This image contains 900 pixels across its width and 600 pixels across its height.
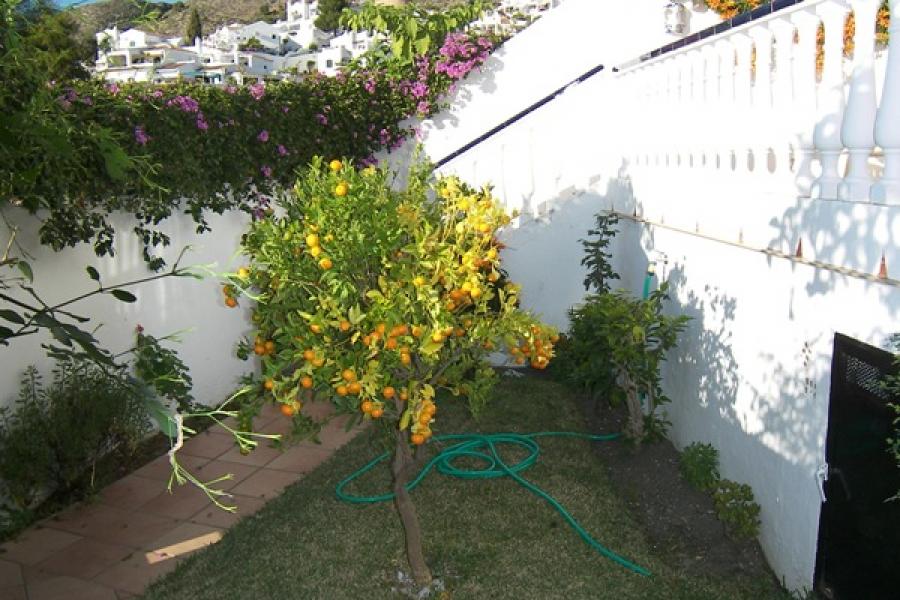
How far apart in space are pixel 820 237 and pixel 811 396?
732mm

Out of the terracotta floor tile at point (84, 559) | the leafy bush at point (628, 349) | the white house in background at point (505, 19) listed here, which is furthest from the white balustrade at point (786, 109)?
the terracotta floor tile at point (84, 559)

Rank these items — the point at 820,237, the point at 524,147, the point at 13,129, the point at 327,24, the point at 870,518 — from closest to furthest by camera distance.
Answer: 1. the point at 13,129
2. the point at 870,518
3. the point at 820,237
4. the point at 524,147
5. the point at 327,24

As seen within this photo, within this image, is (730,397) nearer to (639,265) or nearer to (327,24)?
(639,265)

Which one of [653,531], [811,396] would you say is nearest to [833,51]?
[811,396]

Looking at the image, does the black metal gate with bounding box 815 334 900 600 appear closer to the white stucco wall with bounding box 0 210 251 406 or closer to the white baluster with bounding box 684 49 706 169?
the white baluster with bounding box 684 49 706 169

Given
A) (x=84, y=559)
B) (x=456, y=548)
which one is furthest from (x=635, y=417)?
(x=84, y=559)

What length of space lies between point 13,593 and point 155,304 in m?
2.73

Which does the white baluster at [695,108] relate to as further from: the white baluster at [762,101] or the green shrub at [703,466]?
the green shrub at [703,466]

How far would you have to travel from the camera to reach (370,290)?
3246 millimetres

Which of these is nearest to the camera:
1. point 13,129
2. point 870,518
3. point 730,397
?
point 13,129

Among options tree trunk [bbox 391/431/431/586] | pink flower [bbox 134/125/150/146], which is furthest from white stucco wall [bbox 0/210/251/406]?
tree trunk [bbox 391/431/431/586]

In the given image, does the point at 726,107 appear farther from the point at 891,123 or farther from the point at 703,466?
the point at 703,466

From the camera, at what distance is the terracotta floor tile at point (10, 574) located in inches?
167

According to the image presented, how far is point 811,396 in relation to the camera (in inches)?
134
